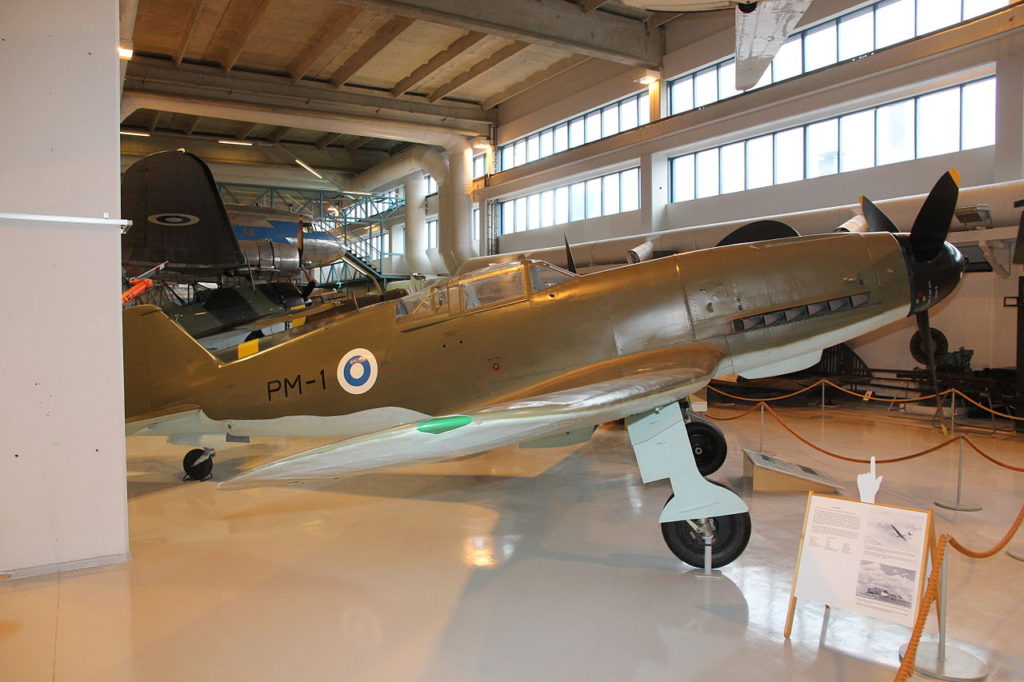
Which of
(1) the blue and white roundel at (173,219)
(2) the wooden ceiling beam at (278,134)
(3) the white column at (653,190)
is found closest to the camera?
(1) the blue and white roundel at (173,219)

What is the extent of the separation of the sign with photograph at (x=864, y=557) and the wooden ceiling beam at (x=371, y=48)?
14279 millimetres

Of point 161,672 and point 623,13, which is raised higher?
point 623,13

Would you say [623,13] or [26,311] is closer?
[26,311]

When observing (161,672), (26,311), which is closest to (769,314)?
(161,672)

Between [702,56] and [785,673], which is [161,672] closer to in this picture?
[785,673]

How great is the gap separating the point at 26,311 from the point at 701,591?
4.78 meters

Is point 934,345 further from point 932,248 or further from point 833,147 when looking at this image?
point 932,248

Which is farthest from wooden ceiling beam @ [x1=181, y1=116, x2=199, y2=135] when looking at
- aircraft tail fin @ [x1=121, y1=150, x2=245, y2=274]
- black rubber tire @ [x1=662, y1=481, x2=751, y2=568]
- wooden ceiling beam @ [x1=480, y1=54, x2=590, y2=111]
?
black rubber tire @ [x1=662, y1=481, x2=751, y2=568]

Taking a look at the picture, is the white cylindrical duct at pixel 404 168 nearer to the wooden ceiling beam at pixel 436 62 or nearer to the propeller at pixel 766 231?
the wooden ceiling beam at pixel 436 62

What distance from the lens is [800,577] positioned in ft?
10.8

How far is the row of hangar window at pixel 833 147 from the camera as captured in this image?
12367 millimetres

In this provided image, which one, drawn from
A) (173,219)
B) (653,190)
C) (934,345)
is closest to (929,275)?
(934,345)

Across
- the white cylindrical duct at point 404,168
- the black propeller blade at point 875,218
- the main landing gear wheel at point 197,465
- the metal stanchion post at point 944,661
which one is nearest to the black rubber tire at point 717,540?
the metal stanchion post at point 944,661

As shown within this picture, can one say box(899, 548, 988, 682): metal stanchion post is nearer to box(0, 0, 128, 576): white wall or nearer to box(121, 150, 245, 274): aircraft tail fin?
box(0, 0, 128, 576): white wall
